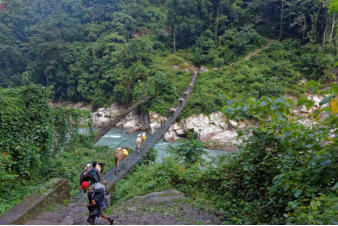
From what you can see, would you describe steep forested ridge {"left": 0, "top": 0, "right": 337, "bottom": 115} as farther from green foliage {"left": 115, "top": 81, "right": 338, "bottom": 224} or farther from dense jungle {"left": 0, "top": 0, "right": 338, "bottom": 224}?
green foliage {"left": 115, "top": 81, "right": 338, "bottom": 224}

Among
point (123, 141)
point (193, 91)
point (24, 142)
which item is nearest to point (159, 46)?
point (193, 91)

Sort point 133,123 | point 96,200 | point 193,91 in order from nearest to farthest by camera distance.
→ point 96,200
point 133,123
point 193,91

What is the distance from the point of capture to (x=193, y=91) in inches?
608

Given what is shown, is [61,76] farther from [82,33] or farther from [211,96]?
[211,96]

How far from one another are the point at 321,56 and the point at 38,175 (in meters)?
17.3

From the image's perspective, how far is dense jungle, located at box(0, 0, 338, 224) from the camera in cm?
166

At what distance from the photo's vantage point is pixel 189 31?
67.1ft

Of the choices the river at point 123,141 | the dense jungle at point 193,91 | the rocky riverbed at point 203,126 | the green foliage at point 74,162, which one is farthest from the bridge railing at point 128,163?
the rocky riverbed at point 203,126

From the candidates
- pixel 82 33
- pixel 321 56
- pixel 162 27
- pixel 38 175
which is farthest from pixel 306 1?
pixel 82 33

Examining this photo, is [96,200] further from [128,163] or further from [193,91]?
[193,91]

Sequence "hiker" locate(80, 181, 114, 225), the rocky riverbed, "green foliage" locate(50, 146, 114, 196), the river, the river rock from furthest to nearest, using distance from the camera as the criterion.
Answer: the river rock
the rocky riverbed
the river
"green foliage" locate(50, 146, 114, 196)
"hiker" locate(80, 181, 114, 225)

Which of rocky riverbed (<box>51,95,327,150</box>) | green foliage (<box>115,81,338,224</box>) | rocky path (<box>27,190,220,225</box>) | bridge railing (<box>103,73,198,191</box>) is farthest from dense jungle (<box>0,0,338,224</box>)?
rocky riverbed (<box>51,95,327,150</box>)

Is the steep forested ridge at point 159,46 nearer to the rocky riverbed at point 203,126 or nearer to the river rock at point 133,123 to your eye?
the rocky riverbed at point 203,126

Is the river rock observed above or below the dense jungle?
below
